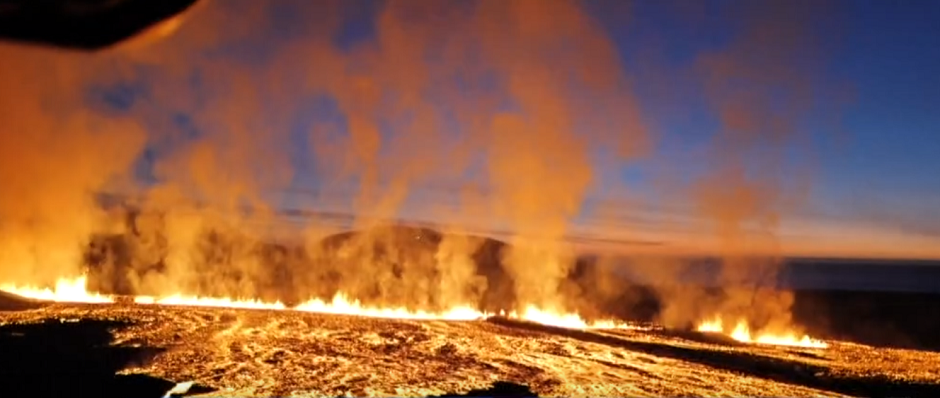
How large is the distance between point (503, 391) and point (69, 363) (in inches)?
284

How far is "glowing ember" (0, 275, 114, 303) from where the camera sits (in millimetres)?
26559

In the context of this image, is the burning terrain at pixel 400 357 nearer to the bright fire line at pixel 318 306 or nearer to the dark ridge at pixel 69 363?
the dark ridge at pixel 69 363

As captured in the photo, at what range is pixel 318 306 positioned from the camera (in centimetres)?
2856

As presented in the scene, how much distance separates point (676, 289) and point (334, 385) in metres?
30.1

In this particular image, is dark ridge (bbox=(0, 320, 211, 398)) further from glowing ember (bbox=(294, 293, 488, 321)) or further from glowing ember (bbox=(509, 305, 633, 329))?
glowing ember (bbox=(509, 305, 633, 329))

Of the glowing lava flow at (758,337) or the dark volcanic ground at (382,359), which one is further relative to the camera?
the glowing lava flow at (758,337)

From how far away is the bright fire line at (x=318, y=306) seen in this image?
2627 cm

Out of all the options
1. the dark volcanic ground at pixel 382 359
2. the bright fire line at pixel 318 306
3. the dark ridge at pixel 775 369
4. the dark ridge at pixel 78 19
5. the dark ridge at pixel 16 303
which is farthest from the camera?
the bright fire line at pixel 318 306

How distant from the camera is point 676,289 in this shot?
132 ft

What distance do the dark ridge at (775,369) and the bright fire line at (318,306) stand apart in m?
4.30

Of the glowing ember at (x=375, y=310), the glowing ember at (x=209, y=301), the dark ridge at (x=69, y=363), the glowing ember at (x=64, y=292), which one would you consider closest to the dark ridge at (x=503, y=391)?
the dark ridge at (x=69, y=363)

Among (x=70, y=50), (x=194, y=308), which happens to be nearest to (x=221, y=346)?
(x=194, y=308)

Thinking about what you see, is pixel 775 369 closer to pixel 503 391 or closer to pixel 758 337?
pixel 503 391

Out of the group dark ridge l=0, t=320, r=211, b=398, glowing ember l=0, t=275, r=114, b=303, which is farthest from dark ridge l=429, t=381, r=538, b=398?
glowing ember l=0, t=275, r=114, b=303
